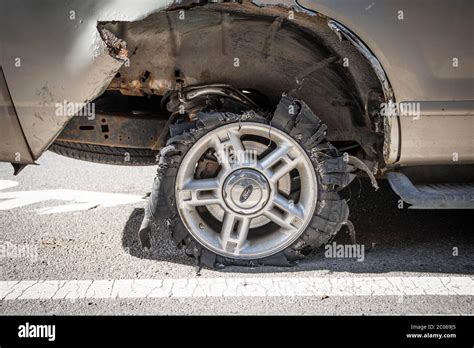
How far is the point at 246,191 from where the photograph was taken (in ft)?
11.1

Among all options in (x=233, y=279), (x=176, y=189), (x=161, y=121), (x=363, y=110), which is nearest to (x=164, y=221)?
(x=176, y=189)

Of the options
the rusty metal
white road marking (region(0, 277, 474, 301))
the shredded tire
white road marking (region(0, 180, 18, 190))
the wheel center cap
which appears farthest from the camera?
white road marking (region(0, 180, 18, 190))

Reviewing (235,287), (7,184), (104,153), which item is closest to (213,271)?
(235,287)

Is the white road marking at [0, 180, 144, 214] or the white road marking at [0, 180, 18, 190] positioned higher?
the white road marking at [0, 180, 18, 190]

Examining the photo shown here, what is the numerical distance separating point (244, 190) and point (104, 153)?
127 centimetres

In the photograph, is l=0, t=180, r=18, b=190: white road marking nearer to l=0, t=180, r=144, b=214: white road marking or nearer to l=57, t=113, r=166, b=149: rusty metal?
l=0, t=180, r=144, b=214: white road marking

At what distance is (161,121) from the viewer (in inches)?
156

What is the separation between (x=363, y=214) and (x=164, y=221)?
1.74m

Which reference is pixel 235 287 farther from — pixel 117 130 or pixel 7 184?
pixel 7 184

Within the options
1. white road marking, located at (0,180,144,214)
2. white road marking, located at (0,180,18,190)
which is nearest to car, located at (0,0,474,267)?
white road marking, located at (0,180,144,214)

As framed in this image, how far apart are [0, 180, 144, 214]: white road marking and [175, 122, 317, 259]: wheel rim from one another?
5.00 ft

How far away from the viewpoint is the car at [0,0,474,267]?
3.16 m
